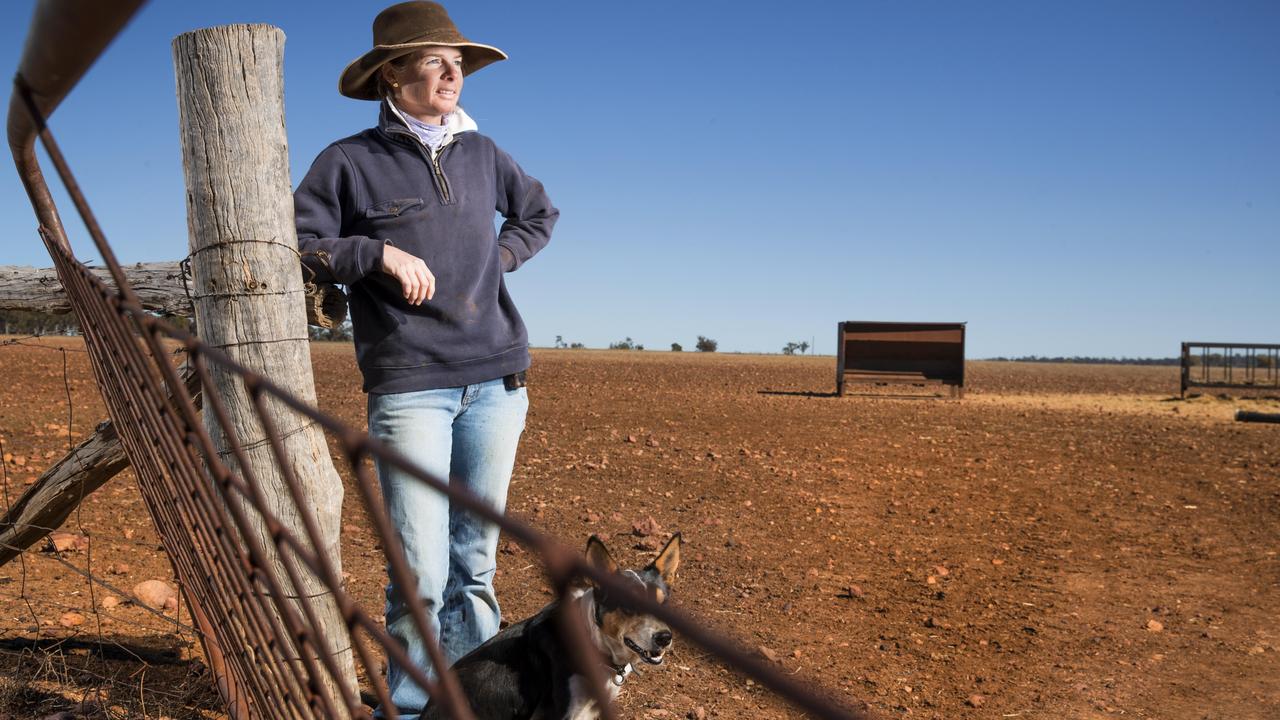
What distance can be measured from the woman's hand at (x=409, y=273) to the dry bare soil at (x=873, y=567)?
1690 millimetres

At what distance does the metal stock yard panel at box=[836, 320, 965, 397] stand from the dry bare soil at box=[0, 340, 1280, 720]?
6502mm

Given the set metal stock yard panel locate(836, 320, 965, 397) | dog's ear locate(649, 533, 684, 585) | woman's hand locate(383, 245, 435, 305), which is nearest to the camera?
woman's hand locate(383, 245, 435, 305)

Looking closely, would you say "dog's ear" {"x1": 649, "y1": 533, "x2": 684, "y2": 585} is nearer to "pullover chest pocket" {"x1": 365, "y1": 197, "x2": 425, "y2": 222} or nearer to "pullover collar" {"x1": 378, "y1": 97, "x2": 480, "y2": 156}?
"pullover chest pocket" {"x1": 365, "y1": 197, "x2": 425, "y2": 222}

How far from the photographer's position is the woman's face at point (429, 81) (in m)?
3.15

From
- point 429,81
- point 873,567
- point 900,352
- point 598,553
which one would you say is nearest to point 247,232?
point 429,81

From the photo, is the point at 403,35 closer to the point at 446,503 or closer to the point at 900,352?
the point at 446,503

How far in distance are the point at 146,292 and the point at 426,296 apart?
1154 millimetres

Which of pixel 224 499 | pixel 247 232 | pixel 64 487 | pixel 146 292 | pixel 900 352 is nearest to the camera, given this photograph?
pixel 224 499

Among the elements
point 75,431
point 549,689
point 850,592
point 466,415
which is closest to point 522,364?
point 466,415

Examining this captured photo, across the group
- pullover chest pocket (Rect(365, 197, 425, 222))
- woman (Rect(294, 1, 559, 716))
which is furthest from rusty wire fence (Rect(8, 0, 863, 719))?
pullover chest pocket (Rect(365, 197, 425, 222))

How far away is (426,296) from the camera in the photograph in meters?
2.99

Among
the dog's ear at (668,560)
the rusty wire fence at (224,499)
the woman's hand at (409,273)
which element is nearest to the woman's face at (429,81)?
the woman's hand at (409,273)

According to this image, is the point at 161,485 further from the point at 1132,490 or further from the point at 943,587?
the point at 1132,490

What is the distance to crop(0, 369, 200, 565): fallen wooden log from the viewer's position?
3.50m
